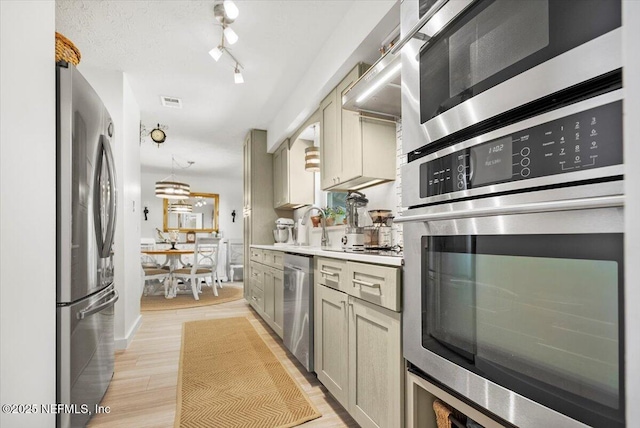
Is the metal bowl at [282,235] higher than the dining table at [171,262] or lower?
higher

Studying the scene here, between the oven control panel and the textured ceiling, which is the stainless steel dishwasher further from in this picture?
the textured ceiling

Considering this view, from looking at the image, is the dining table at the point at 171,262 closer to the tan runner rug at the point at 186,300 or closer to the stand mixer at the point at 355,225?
the tan runner rug at the point at 186,300

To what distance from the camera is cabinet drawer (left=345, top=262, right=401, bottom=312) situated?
126cm

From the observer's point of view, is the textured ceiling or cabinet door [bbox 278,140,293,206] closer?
the textured ceiling

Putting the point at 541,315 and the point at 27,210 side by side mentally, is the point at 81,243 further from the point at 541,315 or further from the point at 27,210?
the point at 541,315

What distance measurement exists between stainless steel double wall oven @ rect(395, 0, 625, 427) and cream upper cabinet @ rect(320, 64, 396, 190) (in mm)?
1183

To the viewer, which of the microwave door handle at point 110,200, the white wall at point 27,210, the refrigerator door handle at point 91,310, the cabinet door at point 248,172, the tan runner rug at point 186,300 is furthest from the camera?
the cabinet door at point 248,172

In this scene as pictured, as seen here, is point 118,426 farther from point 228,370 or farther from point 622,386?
point 622,386

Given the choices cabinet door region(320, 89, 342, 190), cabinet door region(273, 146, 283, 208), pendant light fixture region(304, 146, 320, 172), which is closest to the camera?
cabinet door region(320, 89, 342, 190)

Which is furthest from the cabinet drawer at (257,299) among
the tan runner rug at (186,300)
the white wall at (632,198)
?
the white wall at (632,198)

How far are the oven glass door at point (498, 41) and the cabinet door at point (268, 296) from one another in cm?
258

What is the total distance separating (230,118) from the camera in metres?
4.42

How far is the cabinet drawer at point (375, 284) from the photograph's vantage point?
49.7 inches

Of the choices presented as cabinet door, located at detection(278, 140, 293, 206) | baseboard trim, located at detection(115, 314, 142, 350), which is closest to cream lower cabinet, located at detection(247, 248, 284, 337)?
cabinet door, located at detection(278, 140, 293, 206)
